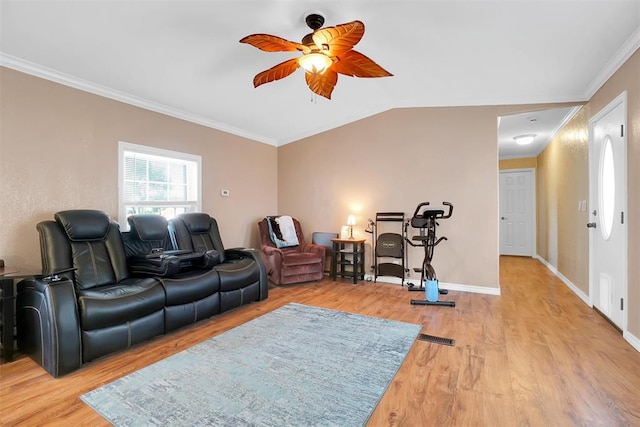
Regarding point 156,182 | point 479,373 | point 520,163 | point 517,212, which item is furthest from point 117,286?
point 520,163

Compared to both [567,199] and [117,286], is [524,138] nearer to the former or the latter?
[567,199]

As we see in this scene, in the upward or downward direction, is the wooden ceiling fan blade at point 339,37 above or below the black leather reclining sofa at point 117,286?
above

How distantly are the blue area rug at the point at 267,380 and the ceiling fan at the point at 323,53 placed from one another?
89.7 inches

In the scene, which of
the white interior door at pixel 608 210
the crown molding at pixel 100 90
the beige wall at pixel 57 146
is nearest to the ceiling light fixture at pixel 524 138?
the white interior door at pixel 608 210

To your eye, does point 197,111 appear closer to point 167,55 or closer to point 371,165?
point 167,55

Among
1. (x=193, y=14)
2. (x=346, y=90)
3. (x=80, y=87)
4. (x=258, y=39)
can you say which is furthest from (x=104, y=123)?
(x=346, y=90)

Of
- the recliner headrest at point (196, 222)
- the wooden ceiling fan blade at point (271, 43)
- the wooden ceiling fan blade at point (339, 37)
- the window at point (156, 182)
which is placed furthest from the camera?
the recliner headrest at point (196, 222)

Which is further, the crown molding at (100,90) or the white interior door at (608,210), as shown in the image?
the white interior door at (608,210)

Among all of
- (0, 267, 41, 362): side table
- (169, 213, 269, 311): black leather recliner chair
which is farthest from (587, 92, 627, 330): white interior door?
(0, 267, 41, 362): side table

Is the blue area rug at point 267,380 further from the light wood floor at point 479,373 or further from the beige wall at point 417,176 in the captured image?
the beige wall at point 417,176

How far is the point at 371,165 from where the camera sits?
16.4 feet

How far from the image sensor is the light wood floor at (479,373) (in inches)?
67.6

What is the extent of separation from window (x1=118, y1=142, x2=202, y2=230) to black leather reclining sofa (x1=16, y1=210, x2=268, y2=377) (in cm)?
44

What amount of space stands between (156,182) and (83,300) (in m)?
2.05
